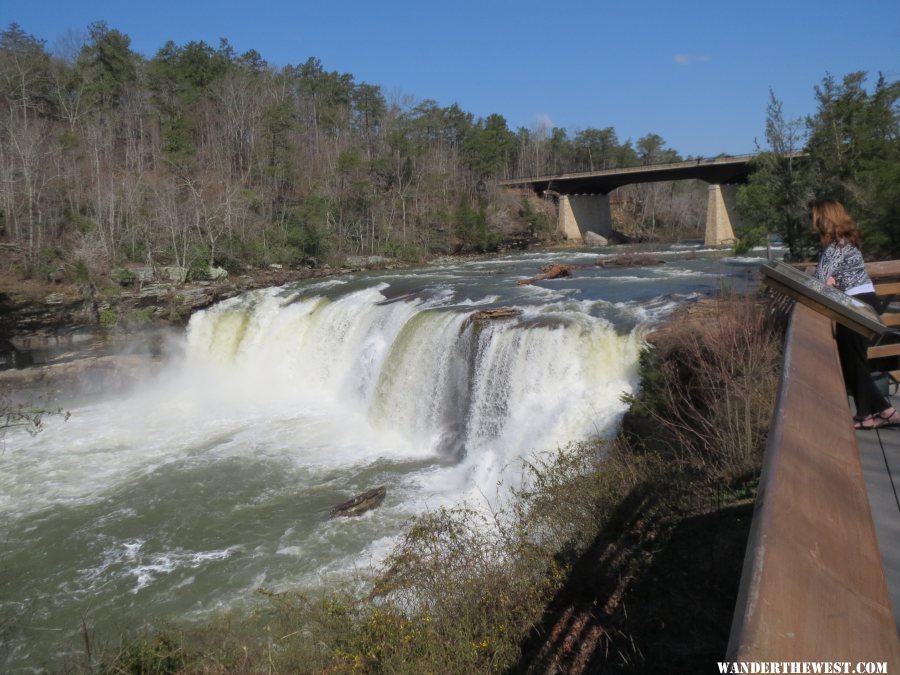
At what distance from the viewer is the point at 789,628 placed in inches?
33.1

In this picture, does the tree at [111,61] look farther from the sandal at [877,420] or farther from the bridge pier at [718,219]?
the sandal at [877,420]

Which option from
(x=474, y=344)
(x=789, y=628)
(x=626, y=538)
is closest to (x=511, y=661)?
(x=626, y=538)

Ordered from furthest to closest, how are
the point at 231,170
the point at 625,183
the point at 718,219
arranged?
the point at 625,183
the point at 231,170
the point at 718,219

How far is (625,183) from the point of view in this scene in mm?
45188

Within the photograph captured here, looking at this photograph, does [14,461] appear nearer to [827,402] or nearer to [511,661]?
[511,661]

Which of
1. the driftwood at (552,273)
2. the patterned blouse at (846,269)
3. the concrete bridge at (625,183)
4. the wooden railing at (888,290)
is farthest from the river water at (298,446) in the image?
the concrete bridge at (625,183)

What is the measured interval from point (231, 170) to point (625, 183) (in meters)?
28.7

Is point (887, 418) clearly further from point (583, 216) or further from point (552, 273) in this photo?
point (583, 216)

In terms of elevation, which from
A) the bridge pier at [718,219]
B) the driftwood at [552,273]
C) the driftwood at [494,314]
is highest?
the bridge pier at [718,219]

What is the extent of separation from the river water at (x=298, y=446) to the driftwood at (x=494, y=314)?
0.77ft

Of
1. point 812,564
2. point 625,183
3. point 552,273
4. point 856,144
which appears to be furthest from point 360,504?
point 625,183

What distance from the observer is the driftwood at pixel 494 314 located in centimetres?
1318

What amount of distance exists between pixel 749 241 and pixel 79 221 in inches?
1112

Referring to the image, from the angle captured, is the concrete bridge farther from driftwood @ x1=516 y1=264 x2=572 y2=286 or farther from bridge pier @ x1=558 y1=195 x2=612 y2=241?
driftwood @ x1=516 y1=264 x2=572 y2=286
